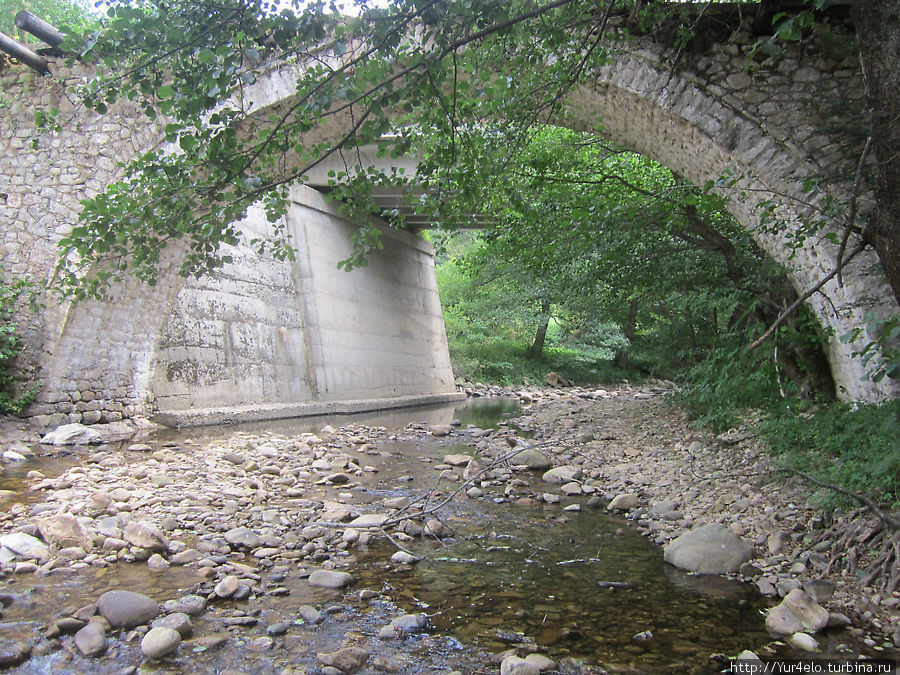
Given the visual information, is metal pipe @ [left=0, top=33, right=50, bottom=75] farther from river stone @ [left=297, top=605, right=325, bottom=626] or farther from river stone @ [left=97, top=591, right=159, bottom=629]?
river stone @ [left=297, top=605, right=325, bottom=626]

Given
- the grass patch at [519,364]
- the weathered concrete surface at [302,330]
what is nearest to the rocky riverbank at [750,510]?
the weathered concrete surface at [302,330]

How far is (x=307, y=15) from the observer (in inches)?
85.3

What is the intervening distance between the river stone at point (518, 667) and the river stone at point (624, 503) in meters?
2.42

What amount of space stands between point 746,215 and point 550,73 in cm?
261

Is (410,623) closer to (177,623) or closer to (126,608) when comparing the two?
(177,623)

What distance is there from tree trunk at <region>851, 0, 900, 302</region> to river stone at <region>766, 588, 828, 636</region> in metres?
1.37

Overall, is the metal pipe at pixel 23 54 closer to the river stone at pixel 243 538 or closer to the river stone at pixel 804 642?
the river stone at pixel 243 538

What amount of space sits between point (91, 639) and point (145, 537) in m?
1.11

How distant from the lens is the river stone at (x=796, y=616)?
2.37 m

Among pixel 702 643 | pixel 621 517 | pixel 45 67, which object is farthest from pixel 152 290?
pixel 702 643

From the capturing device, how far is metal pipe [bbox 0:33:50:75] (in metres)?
7.02

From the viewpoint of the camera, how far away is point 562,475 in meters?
5.26

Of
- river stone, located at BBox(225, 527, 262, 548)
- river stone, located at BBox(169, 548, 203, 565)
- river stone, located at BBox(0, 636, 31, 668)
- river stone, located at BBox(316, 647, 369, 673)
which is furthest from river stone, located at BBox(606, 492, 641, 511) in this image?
river stone, located at BBox(0, 636, 31, 668)

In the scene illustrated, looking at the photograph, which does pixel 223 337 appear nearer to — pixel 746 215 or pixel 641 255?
pixel 641 255
